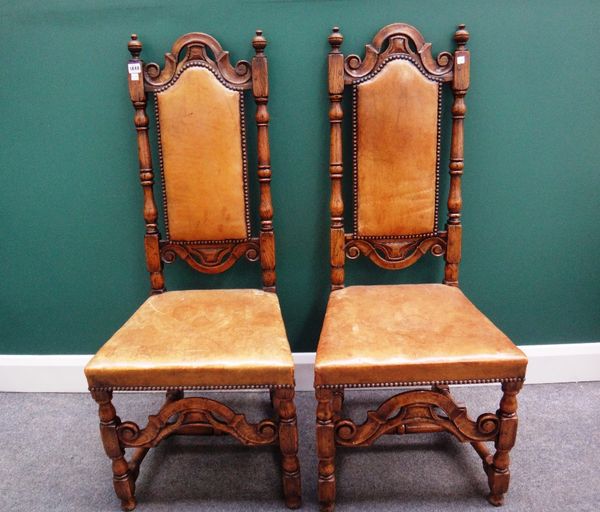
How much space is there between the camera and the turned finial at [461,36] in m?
1.56

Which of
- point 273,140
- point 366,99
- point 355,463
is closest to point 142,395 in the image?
point 355,463

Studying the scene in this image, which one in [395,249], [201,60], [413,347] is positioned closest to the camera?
[413,347]

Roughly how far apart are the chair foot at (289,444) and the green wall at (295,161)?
594mm

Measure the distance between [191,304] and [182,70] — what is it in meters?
0.73

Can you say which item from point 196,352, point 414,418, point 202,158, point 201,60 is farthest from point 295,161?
point 414,418

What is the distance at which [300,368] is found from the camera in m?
1.99

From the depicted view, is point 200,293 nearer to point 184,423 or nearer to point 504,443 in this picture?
point 184,423

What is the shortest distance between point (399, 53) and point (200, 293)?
987 mm

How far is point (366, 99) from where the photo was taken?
1583 millimetres

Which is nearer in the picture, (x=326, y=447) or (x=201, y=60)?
(x=326, y=447)

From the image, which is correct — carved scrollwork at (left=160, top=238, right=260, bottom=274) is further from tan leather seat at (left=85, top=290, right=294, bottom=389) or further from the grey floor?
the grey floor

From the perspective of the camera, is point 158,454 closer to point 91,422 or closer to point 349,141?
point 91,422

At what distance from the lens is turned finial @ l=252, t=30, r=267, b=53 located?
1543 mm

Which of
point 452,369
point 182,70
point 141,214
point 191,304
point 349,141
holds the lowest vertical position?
point 452,369
